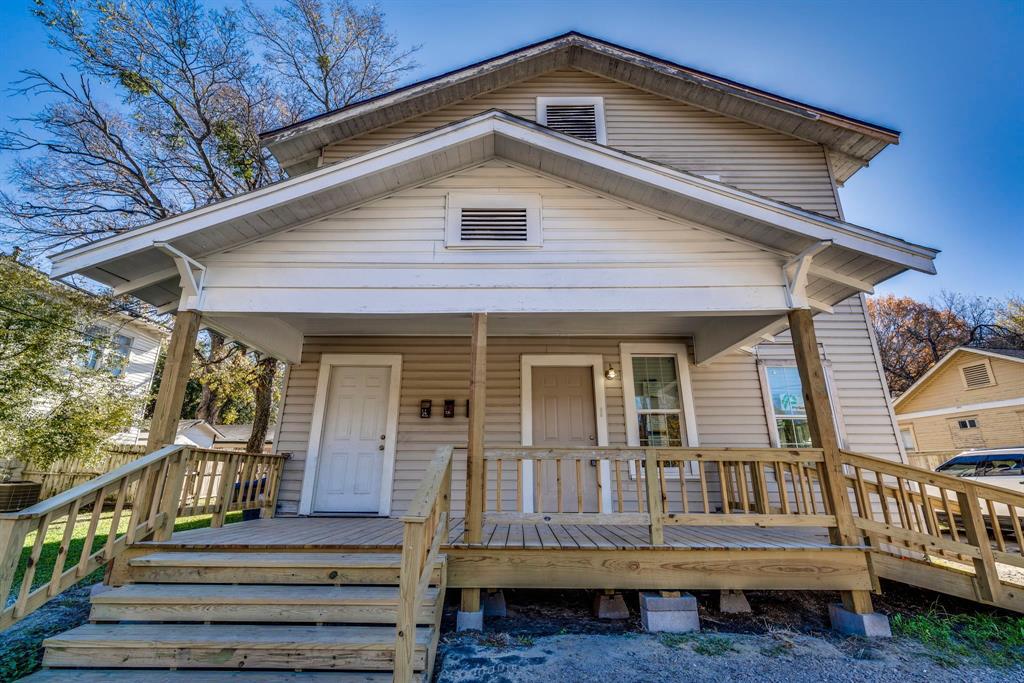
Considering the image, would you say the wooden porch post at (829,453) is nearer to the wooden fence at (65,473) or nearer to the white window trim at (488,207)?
the white window trim at (488,207)

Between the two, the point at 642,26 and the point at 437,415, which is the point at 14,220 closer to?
the point at 437,415

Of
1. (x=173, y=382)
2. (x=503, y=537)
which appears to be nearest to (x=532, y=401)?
(x=503, y=537)

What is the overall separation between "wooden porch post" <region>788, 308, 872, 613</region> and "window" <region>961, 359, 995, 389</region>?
58.9 feet

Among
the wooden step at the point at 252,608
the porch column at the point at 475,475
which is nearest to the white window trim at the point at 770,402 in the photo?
the porch column at the point at 475,475

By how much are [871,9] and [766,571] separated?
12638 mm

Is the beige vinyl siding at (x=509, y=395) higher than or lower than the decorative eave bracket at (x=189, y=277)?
lower

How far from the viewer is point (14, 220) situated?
923cm

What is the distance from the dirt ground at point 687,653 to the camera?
2.86 metres

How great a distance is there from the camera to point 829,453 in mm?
3732

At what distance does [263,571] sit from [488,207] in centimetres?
374

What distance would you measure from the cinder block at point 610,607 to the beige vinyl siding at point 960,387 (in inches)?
736

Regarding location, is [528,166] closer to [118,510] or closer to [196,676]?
[118,510]

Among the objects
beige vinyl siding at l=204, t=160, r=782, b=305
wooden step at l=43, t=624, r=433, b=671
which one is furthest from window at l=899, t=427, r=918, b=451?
wooden step at l=43, t=624, r=433, b=671

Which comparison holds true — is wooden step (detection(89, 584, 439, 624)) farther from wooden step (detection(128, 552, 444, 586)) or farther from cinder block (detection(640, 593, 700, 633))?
cinder block (detection(640, 593, 700, 633))
